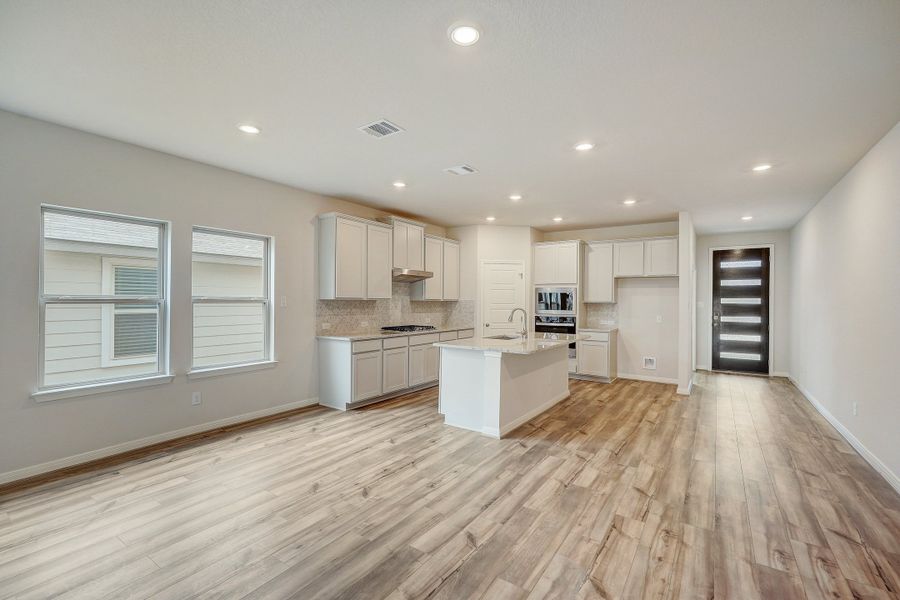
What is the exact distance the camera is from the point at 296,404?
5031mm

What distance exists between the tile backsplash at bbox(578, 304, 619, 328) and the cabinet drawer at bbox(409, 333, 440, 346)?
265 centimetres

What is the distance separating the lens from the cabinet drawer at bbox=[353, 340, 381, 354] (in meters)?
5.02

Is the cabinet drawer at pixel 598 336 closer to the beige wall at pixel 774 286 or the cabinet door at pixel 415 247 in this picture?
the beige wall at pixel 774 286

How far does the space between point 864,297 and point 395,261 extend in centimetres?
506

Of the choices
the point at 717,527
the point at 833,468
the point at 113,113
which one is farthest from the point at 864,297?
the point at 113,113

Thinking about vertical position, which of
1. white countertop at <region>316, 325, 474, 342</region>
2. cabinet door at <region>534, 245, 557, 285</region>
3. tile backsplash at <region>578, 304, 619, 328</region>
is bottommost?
white countertop at <region>316, 325, 474, 342</region>

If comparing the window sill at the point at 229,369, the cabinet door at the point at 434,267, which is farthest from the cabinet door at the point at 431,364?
the window sill at the point at 229,369

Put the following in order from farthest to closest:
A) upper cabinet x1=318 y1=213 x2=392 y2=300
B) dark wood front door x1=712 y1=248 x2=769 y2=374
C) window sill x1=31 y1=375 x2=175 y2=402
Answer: dark wood front door x1=712 y1=248 x2=769 y2=374 → upper cabinet x1=318 y1=213 x2=392 y2=300 → window sill x1=31 y1=375 x2=175 y2=402

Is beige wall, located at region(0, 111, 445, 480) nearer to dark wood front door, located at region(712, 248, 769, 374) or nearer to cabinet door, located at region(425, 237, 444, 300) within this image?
cabinet door, located at region(425, 237, 444, 300)

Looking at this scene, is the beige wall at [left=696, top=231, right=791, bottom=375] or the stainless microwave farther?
the beige wall at [left=696, top=231, right=791, bottom=375]

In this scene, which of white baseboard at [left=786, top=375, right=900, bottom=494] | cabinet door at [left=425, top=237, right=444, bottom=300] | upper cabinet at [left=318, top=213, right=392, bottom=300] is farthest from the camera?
cabinet door at [left=425, top=237, right=444, bottom=300]

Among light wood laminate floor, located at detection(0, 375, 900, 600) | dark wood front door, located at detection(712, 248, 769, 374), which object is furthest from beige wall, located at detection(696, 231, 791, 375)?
light wood laminate floor, located at detection(0, 375, 900, 600)

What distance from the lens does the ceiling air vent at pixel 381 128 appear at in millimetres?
→ 3164

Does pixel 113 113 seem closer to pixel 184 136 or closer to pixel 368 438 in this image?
pixel 184 136
